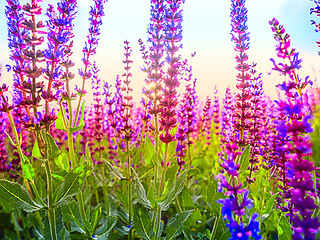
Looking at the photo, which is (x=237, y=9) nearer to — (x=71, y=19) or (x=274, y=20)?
(x=274, y=20)

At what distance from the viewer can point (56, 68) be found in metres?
2.40

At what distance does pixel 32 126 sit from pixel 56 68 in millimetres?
564

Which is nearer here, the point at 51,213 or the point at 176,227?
the point at 51,213

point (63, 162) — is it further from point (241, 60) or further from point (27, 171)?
point (241, 60)

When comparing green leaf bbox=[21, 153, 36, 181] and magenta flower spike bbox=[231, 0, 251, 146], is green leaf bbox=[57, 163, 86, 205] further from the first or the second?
magenta flower spike bbox=[231, 0, 251, 146]

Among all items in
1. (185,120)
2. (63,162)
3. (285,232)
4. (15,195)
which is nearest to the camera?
(285,232)

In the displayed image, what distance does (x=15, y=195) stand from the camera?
2.28 m

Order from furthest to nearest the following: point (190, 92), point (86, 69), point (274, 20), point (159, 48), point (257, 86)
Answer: point (190, 92), point (257, 86), point (86, 69), point (159, 48), point (274, 20)

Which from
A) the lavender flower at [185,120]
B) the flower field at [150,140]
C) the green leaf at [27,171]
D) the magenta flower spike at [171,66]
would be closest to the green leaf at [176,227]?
the flower field at [150,140]

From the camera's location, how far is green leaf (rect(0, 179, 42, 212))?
226 centimetres

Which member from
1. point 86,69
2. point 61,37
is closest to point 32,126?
point 61,37

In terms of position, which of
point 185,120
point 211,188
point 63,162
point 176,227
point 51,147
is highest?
point 185,120

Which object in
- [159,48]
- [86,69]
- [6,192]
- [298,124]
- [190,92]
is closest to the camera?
[298,124]

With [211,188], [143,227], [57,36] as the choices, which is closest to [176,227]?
[143,227]
